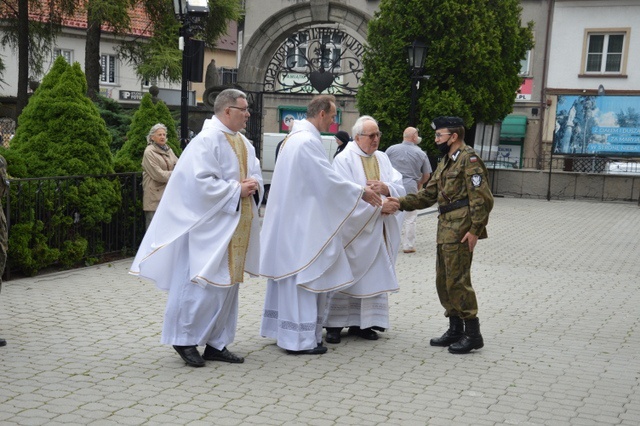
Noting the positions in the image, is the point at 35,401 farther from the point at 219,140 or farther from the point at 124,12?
the point at 124,12

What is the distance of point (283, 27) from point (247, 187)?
19.8 meters

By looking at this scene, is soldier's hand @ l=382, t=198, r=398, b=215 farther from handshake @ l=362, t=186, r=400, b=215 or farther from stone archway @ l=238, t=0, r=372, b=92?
stone archway @ l=238, t=0, r=372, b=92

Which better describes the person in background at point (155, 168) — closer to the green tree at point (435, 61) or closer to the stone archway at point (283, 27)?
the green tree at point (435, 61)

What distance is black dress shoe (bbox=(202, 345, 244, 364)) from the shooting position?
256 inches

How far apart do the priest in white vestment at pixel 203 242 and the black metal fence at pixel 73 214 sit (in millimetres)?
3579

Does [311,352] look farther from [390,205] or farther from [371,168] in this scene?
[371,168]

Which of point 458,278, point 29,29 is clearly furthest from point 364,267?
point 29,29

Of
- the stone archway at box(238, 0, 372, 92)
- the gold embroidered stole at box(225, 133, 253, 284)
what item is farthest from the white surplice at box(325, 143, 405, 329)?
the stone archway at box(238, 0, 372, 92)

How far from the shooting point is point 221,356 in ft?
21.5

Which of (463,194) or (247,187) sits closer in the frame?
(247,187)

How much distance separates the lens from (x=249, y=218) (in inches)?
263

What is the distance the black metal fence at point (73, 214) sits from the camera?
9594mm

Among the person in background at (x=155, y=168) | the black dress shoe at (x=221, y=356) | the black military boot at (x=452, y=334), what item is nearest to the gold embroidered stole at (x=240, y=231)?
the black dress shoe at (x=221, y=356)

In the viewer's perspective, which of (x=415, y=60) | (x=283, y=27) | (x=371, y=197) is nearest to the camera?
(x=371, y=197)
